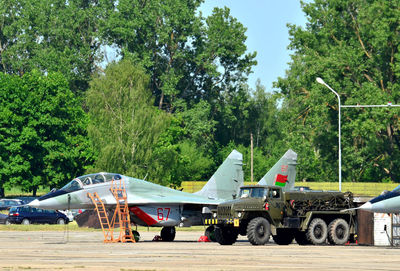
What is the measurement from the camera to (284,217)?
2909 centimetres

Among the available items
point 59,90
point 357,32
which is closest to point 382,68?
point 357,32

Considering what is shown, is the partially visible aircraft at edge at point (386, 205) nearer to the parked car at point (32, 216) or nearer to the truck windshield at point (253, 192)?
the truck windshield at point (253, 192)

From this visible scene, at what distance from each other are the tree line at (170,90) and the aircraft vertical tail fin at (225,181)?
28389 millimetres

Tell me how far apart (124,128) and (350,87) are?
21386 mm

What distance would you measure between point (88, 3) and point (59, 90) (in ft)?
77.2

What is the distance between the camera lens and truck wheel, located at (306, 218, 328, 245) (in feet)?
95.0

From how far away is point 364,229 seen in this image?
98.8 feet

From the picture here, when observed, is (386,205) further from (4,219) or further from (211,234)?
(4,219)

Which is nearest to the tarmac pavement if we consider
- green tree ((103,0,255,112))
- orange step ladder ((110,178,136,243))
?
orange step ladder ((110,178,136,243))

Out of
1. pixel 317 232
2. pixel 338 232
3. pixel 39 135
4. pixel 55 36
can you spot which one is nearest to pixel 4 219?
pixel 39 135

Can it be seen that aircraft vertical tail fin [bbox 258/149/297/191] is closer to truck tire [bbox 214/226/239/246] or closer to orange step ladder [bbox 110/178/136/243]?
truck tire [bbox 214/226/239/246]

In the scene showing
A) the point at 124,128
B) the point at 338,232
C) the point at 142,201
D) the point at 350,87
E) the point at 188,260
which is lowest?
the point at 188,260

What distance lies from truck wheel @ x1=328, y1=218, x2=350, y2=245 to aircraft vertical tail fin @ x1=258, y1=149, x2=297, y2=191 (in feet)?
17.3

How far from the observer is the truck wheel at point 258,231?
28.0 meters
